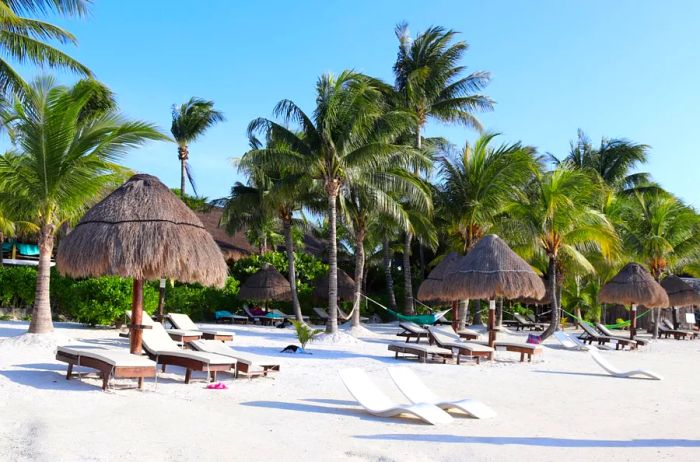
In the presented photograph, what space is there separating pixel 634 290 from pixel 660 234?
4.68 metres

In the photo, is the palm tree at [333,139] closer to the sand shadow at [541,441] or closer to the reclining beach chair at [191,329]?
the reclining beach chair at [191,329]

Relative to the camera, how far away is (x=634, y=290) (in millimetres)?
21266

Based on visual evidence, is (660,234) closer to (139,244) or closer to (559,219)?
(559,219)

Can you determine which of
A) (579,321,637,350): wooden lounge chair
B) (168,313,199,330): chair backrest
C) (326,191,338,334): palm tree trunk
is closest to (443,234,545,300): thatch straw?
(326,191,338,334): palm tree trunk

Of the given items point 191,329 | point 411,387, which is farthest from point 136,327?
point 411,387

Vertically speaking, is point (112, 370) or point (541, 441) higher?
point (112, 370)

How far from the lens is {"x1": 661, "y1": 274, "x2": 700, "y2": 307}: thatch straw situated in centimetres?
2611

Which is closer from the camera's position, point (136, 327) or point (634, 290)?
point (136, 327)

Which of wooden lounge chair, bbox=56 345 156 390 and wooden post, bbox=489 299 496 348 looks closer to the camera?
wooden lounge chair, bbox=56 345 156 390

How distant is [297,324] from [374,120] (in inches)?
264

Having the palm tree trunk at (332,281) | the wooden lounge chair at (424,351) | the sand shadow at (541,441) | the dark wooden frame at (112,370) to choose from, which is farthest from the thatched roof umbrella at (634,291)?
the dark wooden frame at (112,370)

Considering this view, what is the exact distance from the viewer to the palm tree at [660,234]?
968 inches

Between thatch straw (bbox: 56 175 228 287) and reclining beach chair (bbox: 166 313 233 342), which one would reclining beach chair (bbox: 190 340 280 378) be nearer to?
thatch straw (bbox: 56 175 228 287)

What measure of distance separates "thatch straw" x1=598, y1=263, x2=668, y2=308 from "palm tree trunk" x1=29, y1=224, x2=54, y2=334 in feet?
54.4
